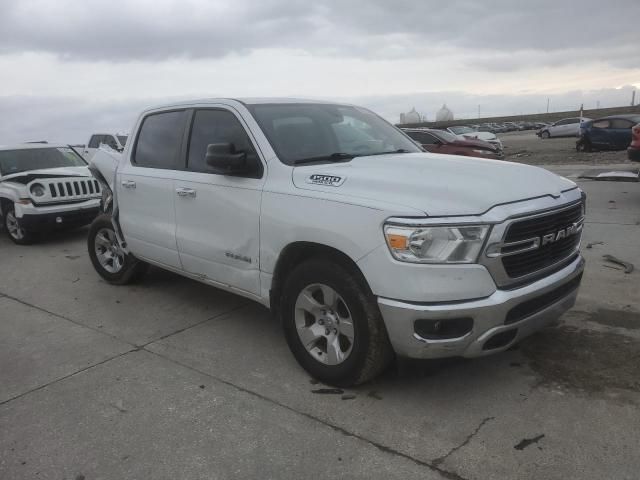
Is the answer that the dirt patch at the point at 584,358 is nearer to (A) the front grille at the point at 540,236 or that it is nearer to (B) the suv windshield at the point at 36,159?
(A) the front grille at the point at 540,236

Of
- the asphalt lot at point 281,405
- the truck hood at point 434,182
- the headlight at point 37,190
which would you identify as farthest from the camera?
the headlight at point 37,190

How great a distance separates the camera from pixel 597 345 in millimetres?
4031

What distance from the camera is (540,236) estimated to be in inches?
127

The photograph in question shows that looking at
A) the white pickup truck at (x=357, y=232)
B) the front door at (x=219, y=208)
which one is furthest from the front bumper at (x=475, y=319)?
the front door at (x=219, y=208)

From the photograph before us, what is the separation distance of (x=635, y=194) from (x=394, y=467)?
10.0m

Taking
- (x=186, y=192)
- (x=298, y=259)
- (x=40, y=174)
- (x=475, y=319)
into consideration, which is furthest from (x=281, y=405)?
(x=40, y=174)

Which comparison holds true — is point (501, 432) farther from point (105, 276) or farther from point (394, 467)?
point (105, 276)

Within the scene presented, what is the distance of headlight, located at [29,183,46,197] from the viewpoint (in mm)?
8845

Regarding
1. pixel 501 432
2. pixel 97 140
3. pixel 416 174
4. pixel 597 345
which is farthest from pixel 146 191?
pixel 97 140

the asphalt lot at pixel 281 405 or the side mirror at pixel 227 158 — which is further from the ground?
the side mirror at pixel 227 158

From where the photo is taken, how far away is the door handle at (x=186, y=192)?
4.45m

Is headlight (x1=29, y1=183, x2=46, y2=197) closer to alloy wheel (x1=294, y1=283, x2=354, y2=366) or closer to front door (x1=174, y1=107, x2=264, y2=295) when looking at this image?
front door (x1=174, y1=107, x2=264, y2=295)

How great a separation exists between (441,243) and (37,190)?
7.93 meters

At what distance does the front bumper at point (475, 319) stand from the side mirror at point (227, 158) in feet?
4.90
